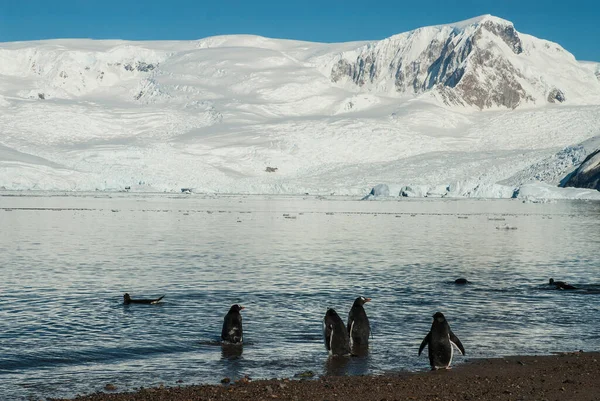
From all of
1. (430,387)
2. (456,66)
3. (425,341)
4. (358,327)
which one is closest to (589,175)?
(358,327)

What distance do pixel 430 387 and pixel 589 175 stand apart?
83.9 m

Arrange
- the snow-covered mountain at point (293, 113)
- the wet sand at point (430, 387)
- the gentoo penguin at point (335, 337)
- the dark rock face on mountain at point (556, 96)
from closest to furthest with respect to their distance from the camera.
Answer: the wet sand at point (430, 387) < the gentoo penguin at point (335, 337) < the snow-covered mountain at point (293, 113) < the dark rock face on mountain at point (556, 96)

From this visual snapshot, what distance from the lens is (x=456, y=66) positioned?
178 meters

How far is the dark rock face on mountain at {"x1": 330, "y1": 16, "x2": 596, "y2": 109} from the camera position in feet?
558

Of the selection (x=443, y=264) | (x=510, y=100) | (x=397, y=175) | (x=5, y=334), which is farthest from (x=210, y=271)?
(x=510, y=100)

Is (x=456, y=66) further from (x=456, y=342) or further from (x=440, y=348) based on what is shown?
(x=440, y=348)

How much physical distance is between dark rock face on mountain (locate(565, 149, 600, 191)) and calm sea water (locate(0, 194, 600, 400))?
56090 millimetres

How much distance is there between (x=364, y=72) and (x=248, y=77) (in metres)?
39.6

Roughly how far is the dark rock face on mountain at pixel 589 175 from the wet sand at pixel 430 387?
8183 cm

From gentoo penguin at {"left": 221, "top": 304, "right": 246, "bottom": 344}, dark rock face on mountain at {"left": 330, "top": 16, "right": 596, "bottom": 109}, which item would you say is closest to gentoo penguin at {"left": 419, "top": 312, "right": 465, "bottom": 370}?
gentoo penguin at {"left": 221, "top": 304, "right": 246, "bottom": 344}

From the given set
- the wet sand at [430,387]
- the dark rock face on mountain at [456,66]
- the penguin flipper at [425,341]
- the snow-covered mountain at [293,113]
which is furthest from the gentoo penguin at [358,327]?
the dark rock face on mountain at [456,66]

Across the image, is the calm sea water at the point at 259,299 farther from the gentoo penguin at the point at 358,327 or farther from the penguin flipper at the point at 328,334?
the gentoo penguin at the point at 358,327

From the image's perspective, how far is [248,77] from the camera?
154125 mm

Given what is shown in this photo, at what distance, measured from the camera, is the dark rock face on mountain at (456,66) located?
170000mm
